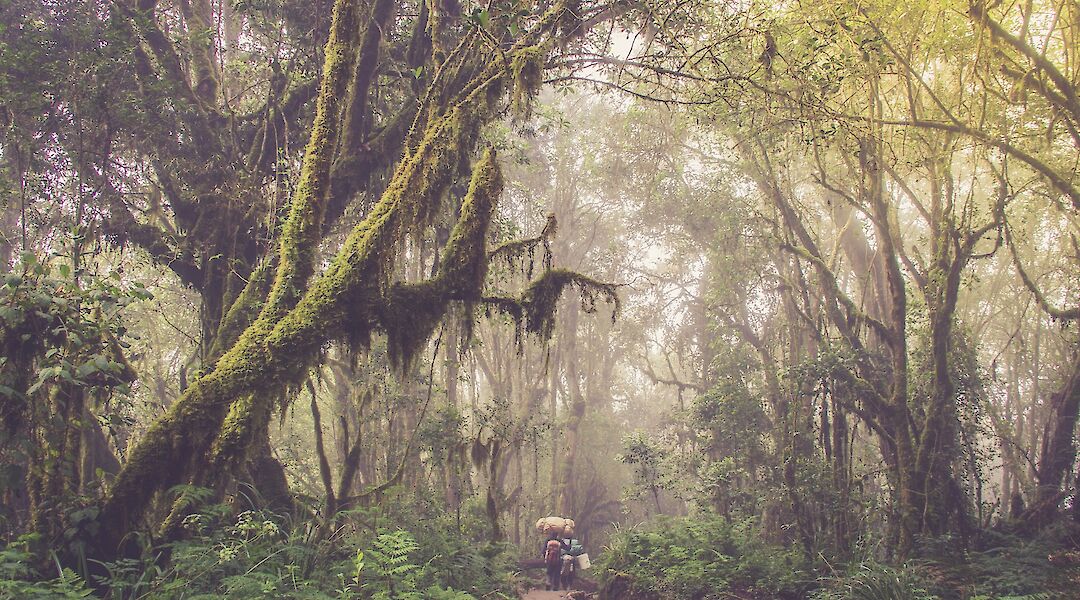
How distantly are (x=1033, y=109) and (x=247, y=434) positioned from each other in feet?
34.5

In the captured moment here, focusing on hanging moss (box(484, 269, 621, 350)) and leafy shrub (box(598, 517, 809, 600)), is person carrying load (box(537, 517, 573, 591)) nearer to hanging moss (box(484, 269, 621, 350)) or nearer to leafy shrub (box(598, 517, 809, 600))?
leafy shrub (box(598, 517, 809, 600))

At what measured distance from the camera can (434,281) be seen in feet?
17.5

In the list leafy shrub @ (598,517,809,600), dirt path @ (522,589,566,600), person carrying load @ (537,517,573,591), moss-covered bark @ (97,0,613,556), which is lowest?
dirt path @ (522,589,566,600)

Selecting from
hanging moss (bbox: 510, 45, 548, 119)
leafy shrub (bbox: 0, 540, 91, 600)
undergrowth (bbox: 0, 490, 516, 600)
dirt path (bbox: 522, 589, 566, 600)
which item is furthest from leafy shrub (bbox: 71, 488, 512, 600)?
dirt path (bbox: 522, 589, 566, 600)

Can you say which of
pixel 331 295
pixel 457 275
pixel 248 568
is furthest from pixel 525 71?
pixel 248 568

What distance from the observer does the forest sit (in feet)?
15.2

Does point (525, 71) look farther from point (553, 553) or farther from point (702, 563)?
point (553, 553)

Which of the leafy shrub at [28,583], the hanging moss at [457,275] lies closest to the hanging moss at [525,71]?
the hanging moss at [457,275]

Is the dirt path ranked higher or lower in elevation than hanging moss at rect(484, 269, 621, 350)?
lower

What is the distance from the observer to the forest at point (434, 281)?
4625 millimetres

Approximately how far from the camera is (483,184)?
→ 5.39 m

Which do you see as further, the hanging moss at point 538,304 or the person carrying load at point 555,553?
the person carrying load at point 555,553

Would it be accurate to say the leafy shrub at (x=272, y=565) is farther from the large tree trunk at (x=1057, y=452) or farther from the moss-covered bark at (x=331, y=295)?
the large tree trunk at (x=1057, y=452)

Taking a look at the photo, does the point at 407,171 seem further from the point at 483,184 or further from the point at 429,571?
the point at 429,571
